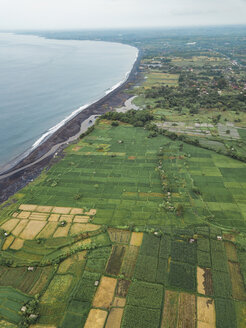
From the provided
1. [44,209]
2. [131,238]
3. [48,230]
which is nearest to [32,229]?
[48,230]

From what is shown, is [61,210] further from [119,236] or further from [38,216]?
[119,236]

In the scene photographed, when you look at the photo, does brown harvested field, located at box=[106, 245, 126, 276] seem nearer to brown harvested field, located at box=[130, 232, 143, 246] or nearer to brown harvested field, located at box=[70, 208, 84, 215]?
brown harvested field, located at box=[130, 232, 143, 246]

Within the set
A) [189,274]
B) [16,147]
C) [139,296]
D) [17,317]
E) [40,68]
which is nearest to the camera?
[17,317]

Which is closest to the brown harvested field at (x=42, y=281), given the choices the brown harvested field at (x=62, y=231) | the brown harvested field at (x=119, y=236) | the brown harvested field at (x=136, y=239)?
the brown harvested field at (x=62, y=231)

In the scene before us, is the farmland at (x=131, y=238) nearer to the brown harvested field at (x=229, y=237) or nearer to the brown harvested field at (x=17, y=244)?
the brown harvested field at (x=229, y=237)

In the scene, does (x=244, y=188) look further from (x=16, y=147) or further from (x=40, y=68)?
(x=40, y=68)

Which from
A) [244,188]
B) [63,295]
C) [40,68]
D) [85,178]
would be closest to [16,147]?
[85,178]
